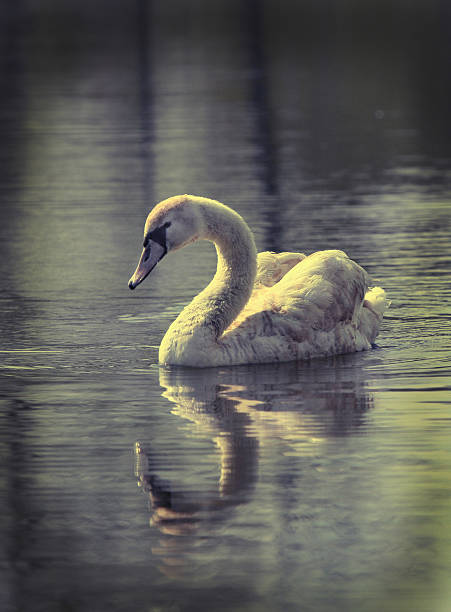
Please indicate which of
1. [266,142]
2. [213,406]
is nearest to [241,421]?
[213,406]

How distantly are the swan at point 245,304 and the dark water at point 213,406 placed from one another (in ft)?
0.59

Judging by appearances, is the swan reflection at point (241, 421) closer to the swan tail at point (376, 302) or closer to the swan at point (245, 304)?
the swan at point (245, 304)

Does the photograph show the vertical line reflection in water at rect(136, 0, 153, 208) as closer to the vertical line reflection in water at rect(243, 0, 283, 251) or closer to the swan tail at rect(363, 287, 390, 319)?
the vertical line reflection in water at rect(243, 0, 283, 251)

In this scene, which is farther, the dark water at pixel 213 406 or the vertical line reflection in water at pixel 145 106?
the vertical line reflection in water at pixel 145 106

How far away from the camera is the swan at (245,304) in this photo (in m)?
12.9

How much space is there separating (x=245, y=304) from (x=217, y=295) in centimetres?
31

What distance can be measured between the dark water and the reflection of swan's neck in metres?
0.21

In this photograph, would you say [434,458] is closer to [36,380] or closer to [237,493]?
[237,493]

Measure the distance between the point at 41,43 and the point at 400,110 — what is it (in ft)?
181

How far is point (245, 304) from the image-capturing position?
13422 mm

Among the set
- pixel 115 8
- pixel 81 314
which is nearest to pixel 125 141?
pixel 81 314

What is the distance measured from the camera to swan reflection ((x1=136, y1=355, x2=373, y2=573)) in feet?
29.0

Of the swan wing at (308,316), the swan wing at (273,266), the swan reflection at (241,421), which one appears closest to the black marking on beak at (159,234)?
the swan wing at (308,316)

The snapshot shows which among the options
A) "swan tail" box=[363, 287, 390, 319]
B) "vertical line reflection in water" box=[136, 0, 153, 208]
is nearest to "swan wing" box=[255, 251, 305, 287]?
"swan tail" box=[363, 287, 390, 319]
